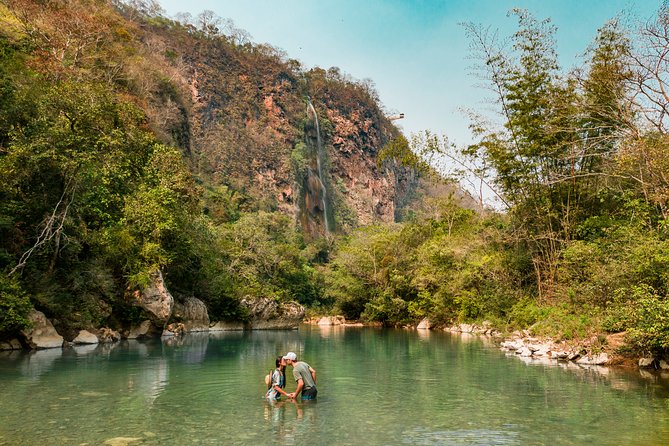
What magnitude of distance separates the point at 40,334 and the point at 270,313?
21.5m

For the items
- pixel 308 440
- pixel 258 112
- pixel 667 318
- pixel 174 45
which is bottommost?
pixel 308 440

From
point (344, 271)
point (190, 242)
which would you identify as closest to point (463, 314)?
point (344, 271)

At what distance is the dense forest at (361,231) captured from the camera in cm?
1798

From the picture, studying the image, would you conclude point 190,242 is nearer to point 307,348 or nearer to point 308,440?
point 307,348

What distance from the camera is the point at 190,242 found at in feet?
104

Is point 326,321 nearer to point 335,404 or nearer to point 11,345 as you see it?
point 11,345

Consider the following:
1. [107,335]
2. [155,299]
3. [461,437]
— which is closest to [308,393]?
[461,437]

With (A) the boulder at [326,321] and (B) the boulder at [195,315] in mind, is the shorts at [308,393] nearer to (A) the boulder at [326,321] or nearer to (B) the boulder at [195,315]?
(B) the boulder at [195,315]

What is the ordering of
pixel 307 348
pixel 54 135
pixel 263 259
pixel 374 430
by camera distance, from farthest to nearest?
pixel 263 259, pixel 307 348, pixel 54 135, pixel 374 430

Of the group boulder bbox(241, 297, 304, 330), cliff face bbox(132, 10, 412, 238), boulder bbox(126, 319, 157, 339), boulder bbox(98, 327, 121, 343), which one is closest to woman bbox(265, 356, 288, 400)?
boulder bbox(98, 327, 121, 343)

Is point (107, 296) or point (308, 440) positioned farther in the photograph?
point (107, 296)

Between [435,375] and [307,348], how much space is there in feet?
32.5

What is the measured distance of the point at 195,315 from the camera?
33938 millimetres

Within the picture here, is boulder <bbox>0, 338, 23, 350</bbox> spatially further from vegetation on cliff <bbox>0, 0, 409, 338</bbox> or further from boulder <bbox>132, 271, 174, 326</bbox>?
boulder <bbox>132, 271, 174, 326</bbox>
